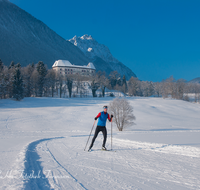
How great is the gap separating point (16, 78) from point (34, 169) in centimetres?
5016

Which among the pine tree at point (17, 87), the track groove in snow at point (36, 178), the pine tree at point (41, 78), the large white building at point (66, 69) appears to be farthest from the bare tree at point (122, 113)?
the large white building at point (66, 69)

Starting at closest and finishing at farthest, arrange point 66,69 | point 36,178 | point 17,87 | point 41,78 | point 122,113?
1. point 36,178
2. point 122,113
3. point 17,87
4. point 41,78
5. point 66,69

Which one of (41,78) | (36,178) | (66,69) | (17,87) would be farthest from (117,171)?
(66,69)

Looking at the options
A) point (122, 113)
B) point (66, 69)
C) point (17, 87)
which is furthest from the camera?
point (66, 69)

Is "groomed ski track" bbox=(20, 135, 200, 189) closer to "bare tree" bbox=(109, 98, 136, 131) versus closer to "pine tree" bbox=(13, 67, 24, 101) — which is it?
"bare tree" bbox=(109, 98, 136, 131)

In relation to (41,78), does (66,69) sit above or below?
above

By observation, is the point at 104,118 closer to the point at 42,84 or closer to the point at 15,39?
the point at 42,84

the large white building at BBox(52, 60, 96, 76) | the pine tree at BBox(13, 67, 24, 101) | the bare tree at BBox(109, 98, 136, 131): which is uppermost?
the large white building at BBox(52, 60, 96, 76)

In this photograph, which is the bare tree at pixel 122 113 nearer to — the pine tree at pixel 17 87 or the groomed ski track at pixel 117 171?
the groomed ski track at pixel 117 171

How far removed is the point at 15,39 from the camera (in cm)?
18650

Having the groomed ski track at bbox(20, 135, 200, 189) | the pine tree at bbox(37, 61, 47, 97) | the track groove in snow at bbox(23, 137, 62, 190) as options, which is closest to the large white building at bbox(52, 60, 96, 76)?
the pine tree at bbox(37, 61, 47, 97)

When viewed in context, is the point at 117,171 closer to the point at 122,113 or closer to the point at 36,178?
the point at 36,178

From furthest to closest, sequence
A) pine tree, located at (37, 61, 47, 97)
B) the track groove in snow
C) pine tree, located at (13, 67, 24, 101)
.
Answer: pine tree, located at (37, 61, 47, 97) → pine tree, located at (13, 67, 24, 101) → the track groove in snow

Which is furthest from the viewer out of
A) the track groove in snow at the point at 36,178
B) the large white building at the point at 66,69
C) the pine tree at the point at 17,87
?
the large white building at the point at 66,69
